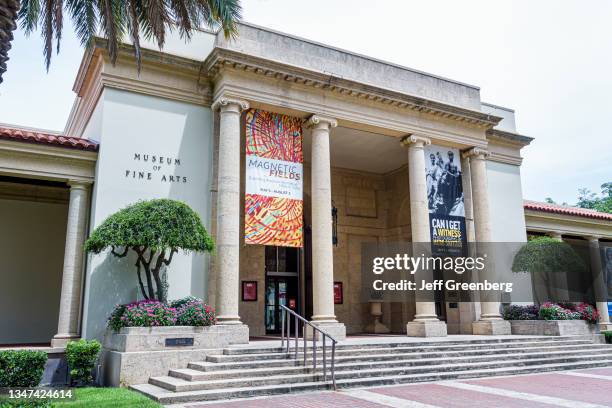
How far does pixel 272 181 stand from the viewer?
14.6m

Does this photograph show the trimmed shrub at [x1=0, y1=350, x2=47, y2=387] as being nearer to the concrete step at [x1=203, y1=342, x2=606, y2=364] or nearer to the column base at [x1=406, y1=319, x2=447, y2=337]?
the concrete step at [x1=203, y1=342, x2=606, y2=364]

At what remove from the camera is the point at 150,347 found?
1081cm

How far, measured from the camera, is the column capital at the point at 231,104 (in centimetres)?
1420

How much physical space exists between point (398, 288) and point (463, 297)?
13.1ft

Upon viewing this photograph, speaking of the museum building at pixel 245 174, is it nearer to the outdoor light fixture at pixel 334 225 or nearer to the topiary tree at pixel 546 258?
the outdoor light fixture at pixel 334 225

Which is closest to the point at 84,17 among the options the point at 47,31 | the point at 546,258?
the point at 47,31

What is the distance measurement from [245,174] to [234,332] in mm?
4871

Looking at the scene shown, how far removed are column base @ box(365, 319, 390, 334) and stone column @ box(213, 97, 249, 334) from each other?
9.59 metres

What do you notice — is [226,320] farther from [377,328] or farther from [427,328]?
[377,328]

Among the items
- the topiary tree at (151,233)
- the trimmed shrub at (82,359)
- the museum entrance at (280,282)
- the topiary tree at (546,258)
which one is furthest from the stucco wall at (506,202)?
the trimmed shrub at (82,359)

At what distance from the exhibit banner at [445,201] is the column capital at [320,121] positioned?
13.4 ft

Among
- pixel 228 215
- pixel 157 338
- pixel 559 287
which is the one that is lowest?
pixel 157 338

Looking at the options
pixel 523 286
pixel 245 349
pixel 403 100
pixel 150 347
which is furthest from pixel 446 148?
pixel 150 347

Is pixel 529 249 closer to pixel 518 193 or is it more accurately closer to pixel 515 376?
pixel 518 193
